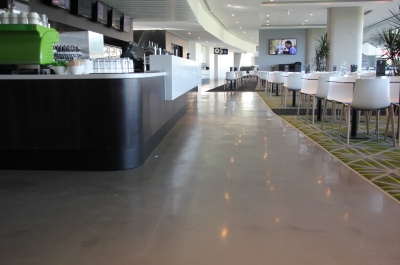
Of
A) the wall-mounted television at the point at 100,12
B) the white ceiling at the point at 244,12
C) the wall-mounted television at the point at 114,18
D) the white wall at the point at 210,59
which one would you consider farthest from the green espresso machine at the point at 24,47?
the white wall at the point at 210,59

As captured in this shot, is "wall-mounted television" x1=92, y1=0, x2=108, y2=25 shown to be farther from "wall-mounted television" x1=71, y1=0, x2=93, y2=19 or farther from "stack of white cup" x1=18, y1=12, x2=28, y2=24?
"stack of white cup" x1=18, y1=12, x2=28, y2=24

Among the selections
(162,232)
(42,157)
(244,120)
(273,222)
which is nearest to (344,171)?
(273,222)

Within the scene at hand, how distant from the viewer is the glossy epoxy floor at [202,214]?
7.34 feet

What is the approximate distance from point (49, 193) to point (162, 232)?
1299 mm

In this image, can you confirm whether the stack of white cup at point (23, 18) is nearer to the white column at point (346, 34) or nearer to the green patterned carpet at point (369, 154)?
the green patterned carpet at point (369, 154)

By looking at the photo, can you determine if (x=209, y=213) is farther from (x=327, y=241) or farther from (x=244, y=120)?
(x=244, y=120)

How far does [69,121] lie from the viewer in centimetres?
392

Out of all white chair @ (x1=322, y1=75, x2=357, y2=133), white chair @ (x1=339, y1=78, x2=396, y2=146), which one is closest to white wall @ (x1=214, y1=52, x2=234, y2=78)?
white chair @ (x1=322, y1=75, x2=357, y2=133)

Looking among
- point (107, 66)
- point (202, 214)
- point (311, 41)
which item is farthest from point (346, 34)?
point (202, 214)

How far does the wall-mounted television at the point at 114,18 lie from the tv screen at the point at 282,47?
15.0 m

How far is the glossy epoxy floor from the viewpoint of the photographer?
224 cm

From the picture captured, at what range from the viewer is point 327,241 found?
2.39 m

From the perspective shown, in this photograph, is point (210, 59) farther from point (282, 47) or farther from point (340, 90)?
point (340, 90)

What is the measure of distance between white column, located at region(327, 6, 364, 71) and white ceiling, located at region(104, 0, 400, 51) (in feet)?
1.39
